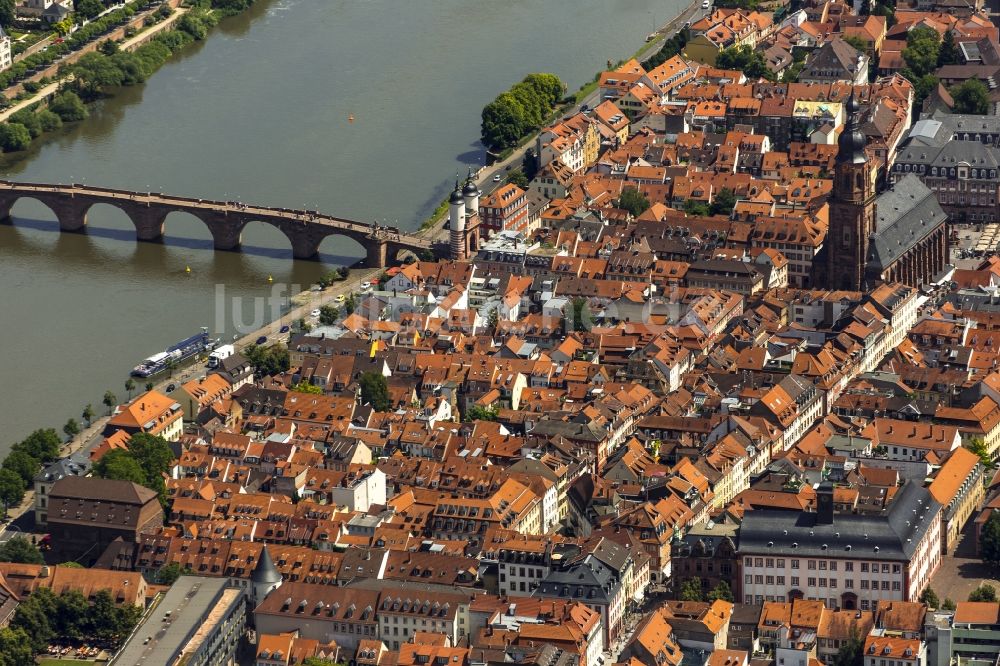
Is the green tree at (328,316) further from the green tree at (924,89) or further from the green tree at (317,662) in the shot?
the green tree at (924,89)

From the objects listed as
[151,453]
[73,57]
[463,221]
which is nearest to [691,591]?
[151,453]

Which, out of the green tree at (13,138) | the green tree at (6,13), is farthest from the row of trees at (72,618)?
the green tree at (6,13)

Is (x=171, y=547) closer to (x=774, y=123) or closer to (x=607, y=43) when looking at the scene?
(x=774, y=123)

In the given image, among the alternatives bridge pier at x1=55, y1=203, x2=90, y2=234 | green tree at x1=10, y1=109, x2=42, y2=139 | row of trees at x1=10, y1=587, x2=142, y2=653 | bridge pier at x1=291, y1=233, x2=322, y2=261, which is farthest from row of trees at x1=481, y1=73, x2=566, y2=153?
row of trees at x1=10, y1=587, x2=142, y2=653

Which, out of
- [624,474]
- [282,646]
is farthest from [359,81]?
[282,646]

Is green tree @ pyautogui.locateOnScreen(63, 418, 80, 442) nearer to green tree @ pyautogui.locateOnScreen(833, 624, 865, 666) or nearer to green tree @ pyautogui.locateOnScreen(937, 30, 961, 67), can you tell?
green tree @ pyautogui.locateOnScreen(833, 624, 865, 666)
